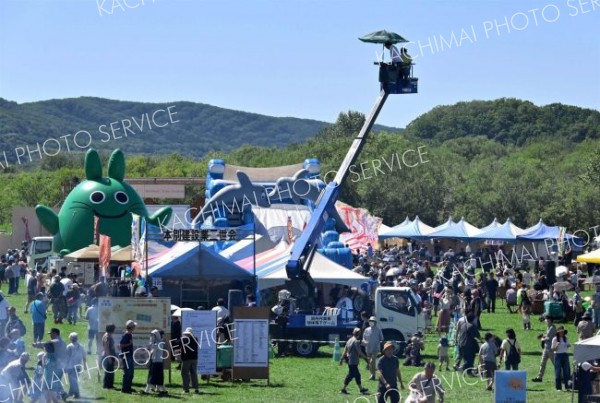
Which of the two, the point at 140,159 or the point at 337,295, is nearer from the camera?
the point at 337,295

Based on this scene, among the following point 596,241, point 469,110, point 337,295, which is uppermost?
point 469,110

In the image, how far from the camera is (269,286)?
30094mm

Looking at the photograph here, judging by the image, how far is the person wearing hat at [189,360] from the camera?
21.2 m

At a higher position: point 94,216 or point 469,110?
point 469,110

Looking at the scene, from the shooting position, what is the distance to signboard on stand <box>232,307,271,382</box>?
22281mm

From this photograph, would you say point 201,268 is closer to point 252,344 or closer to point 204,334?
point 204,334

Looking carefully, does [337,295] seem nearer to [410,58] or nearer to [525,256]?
[410,58]

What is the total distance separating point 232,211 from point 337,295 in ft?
50.1

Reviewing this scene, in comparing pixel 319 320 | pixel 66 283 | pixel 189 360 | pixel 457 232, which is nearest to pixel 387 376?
pixel 189 360

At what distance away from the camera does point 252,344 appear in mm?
22250

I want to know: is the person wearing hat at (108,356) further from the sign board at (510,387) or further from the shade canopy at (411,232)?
the shade canopy at (411,232)

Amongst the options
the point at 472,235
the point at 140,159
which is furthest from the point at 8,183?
the point at 472,235

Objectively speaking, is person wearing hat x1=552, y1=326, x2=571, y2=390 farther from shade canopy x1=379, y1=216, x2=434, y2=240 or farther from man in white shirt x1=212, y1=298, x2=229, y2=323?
shade canopy x1=379, y1=216, x2=434, y2=240

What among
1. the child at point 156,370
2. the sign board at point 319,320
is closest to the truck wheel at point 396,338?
the sign board at point 319,320
